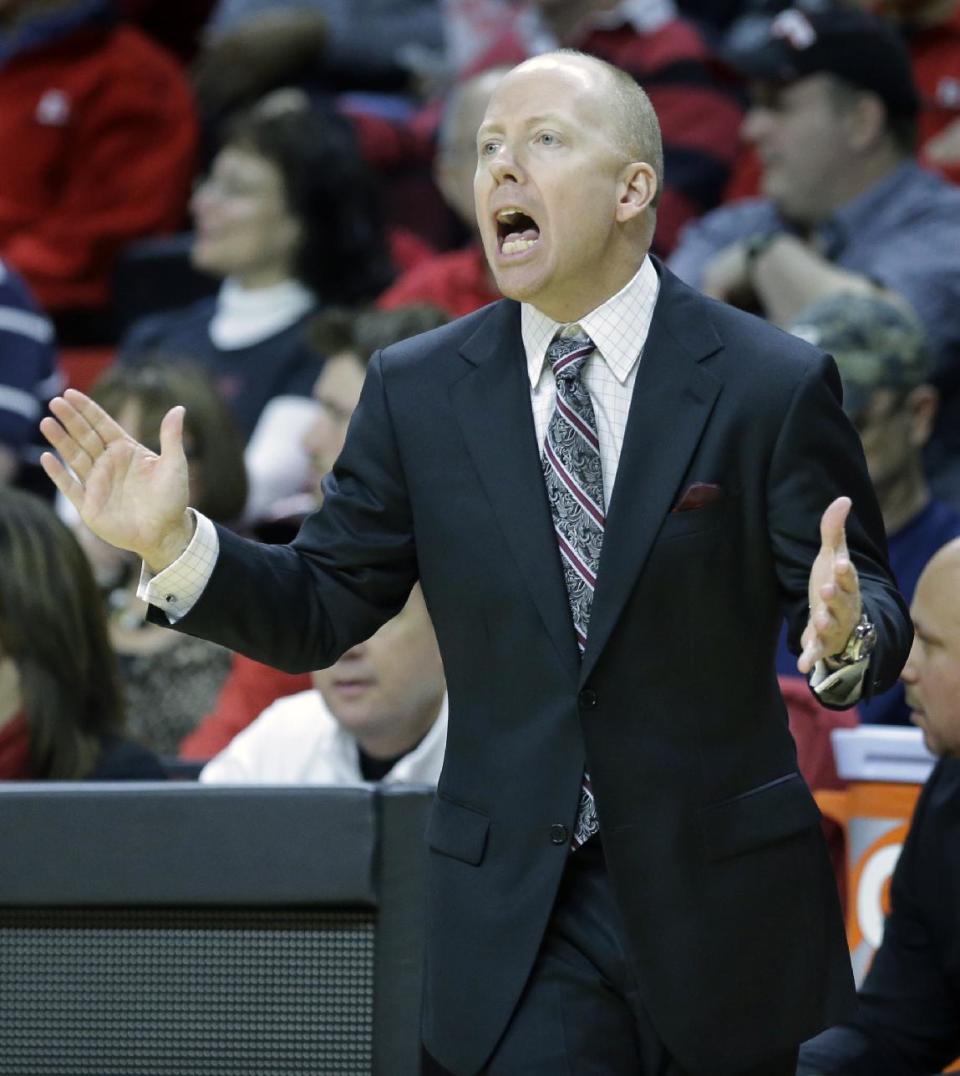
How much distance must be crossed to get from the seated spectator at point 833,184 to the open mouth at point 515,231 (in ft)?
8.49

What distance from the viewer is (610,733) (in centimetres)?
192

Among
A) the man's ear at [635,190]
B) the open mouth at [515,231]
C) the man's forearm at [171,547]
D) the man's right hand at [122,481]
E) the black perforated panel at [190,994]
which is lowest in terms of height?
the black perforated panel at [190,994]

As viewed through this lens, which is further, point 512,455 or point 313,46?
point 313,46

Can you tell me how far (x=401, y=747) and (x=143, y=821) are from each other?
0.96m

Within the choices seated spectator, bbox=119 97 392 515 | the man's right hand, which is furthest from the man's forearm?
seated spectator, bbox=119 97 392 515

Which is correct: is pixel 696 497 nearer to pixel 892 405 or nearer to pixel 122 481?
pixel 122 481

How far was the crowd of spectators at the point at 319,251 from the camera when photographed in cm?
350

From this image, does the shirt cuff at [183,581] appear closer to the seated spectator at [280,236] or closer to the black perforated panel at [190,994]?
the black perforated panel at [190,994]

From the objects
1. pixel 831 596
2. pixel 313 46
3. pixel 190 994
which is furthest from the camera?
pixel 313 46

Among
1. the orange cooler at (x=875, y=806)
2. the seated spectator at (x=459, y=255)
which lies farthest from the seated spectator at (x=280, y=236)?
the orange cooler at (x=875, y=806)

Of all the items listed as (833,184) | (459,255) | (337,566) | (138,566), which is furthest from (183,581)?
(459,255)

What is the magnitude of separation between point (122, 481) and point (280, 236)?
380 cm

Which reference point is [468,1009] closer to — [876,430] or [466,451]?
[466,451]

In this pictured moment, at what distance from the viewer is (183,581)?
6.42 feet
